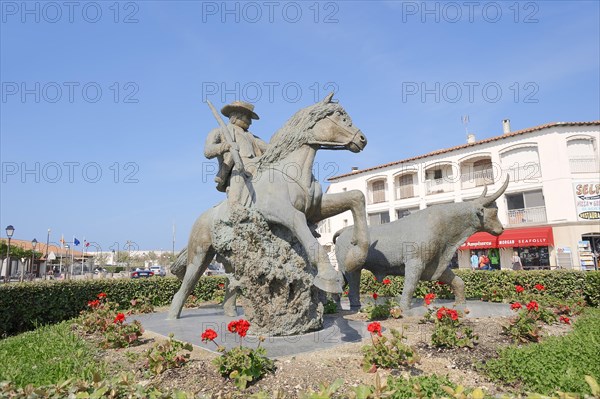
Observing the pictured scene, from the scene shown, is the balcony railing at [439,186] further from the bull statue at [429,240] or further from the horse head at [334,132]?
the horse head at [334,132]

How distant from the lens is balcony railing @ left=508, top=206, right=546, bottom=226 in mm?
22453

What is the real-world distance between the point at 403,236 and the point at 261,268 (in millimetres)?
3188

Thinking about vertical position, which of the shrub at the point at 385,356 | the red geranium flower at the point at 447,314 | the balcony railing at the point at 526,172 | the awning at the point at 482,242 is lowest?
the shrub at the point at 385,356

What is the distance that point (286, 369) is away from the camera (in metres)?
3.98

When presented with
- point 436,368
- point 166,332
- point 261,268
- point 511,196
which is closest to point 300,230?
point 261,268

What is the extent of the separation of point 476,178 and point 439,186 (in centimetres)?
254

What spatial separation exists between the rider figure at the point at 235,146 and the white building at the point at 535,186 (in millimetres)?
15488

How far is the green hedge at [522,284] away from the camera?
A: 31.0ft

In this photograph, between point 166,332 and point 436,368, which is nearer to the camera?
point 436,368

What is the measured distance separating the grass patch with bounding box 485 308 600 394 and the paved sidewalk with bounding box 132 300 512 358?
161cm

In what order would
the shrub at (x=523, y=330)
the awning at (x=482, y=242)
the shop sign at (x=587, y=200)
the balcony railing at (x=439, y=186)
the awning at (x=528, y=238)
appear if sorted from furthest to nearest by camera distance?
the balcony railing at (x=439, y=186) → the awning at (x=482, y=242) → the awning at (x=528, y=238) → the shop sign at (x=587, y=200) → the shrub at (x=523, y=330)

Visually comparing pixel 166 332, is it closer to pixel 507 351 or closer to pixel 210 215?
pixel 210 215

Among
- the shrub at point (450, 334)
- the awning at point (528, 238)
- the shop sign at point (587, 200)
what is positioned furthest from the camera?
the awning at point (528, 238)

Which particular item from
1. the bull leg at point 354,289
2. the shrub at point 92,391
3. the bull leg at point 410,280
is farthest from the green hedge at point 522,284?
the shrub at point 92,391
